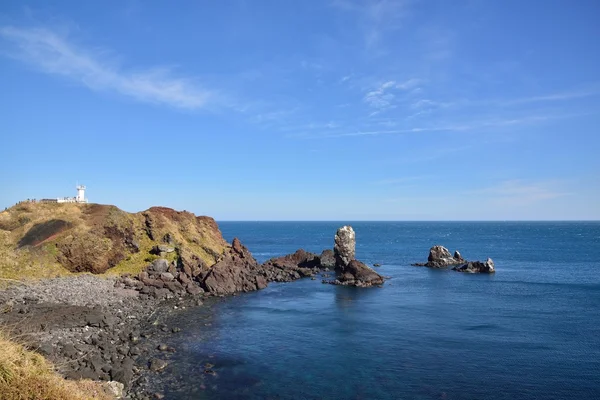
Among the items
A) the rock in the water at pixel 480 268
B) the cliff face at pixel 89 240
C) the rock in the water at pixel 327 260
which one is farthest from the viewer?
the rock in the water at pixel 327 260

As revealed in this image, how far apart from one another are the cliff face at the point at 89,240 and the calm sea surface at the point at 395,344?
63.5 ft

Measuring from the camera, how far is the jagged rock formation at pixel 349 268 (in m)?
74.6

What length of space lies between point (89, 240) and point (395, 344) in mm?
48945

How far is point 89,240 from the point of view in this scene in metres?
61.5

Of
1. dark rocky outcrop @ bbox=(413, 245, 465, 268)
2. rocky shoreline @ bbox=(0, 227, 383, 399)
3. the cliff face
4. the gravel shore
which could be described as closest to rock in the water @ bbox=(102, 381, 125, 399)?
rocky shoreline @ bbox=(0, 227, 383, 399)

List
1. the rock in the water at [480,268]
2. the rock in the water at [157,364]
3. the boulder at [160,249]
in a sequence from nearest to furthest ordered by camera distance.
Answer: the rock in the water at [157,364] → the boulder at [160,249] → the rock in the water at [480,268]

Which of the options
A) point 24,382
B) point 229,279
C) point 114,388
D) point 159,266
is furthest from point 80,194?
point 24,382

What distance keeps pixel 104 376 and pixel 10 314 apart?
608 inches

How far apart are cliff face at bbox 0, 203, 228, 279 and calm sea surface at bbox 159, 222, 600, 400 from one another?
19.4m

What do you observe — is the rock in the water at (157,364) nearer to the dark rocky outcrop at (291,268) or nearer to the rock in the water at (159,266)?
the rock in the water at (159,266)

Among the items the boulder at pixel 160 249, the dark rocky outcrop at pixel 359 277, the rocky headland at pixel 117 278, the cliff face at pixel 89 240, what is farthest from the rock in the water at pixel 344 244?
the boulder at pixel 160 249

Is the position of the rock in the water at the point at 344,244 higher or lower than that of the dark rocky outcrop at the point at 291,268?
higher

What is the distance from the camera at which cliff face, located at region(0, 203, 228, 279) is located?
186 ft

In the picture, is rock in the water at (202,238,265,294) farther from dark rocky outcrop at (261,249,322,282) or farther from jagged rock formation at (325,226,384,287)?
jagged rock formation at (325,226,384,287)
